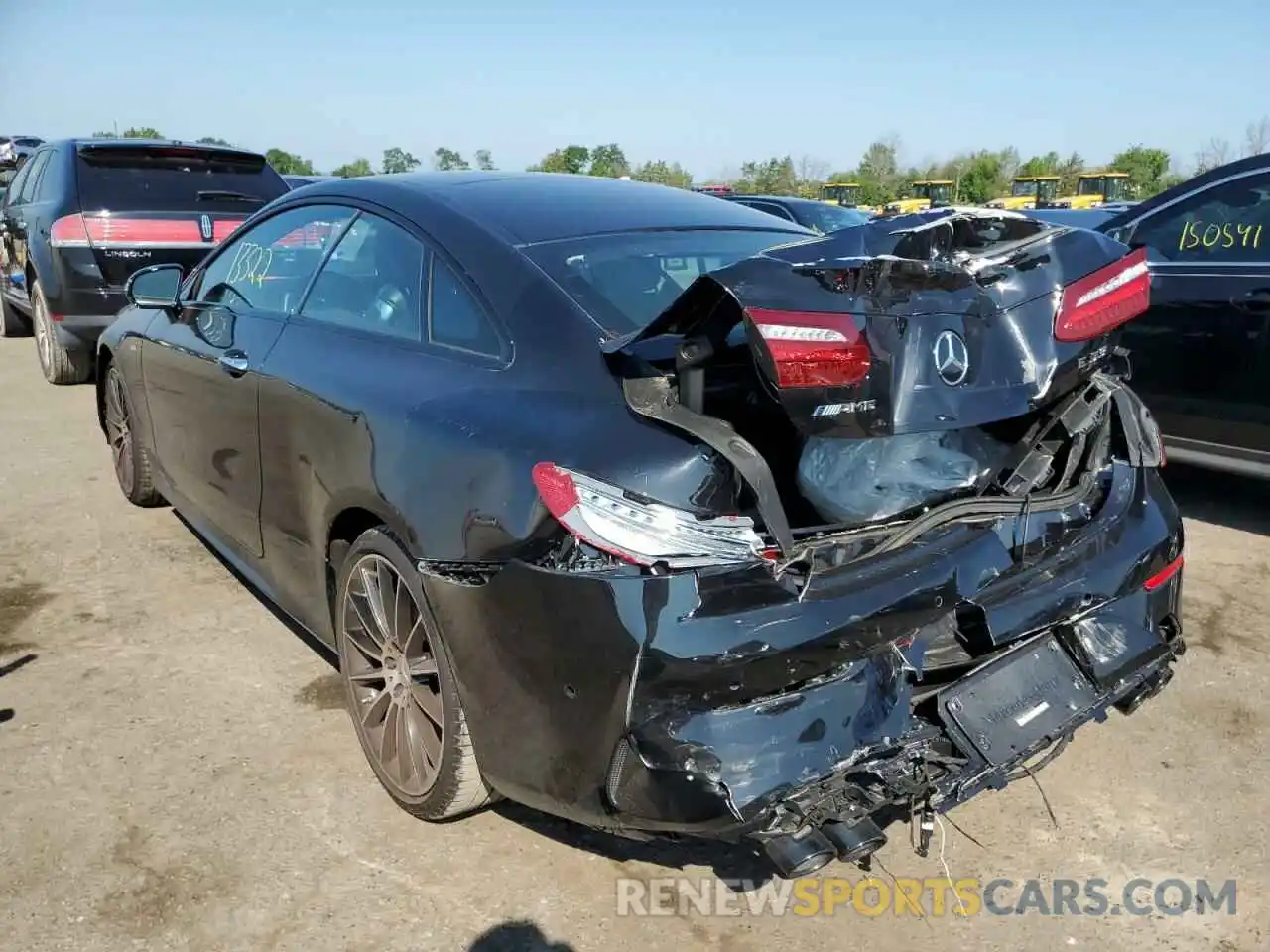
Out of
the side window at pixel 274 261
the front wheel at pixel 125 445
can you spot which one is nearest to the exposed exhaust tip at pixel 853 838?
the side window at pixel 274 261

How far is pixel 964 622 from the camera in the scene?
2283 mm

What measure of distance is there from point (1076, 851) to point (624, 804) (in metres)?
1.31

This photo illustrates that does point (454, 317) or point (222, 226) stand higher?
point (222, 226)

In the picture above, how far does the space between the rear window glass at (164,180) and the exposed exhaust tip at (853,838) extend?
704 cm

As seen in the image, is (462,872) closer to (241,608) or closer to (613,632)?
(613,632)

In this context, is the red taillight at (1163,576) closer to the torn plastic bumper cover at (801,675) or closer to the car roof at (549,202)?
the torn plastic bumper cover at (801,675)

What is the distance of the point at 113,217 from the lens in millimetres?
7266

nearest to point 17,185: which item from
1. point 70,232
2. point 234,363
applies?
point 70,232

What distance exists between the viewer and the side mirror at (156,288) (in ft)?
13.0

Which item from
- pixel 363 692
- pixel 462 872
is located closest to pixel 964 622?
pixel 462 872

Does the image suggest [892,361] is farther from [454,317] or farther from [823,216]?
[823,216]

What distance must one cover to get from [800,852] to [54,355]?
7.88 metres

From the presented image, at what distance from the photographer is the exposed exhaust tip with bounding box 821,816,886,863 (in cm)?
197

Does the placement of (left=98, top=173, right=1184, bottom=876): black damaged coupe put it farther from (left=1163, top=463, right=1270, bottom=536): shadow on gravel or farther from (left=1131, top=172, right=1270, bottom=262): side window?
(left=1163, top=463, right=1270, bottom=536): shadow on gravel
